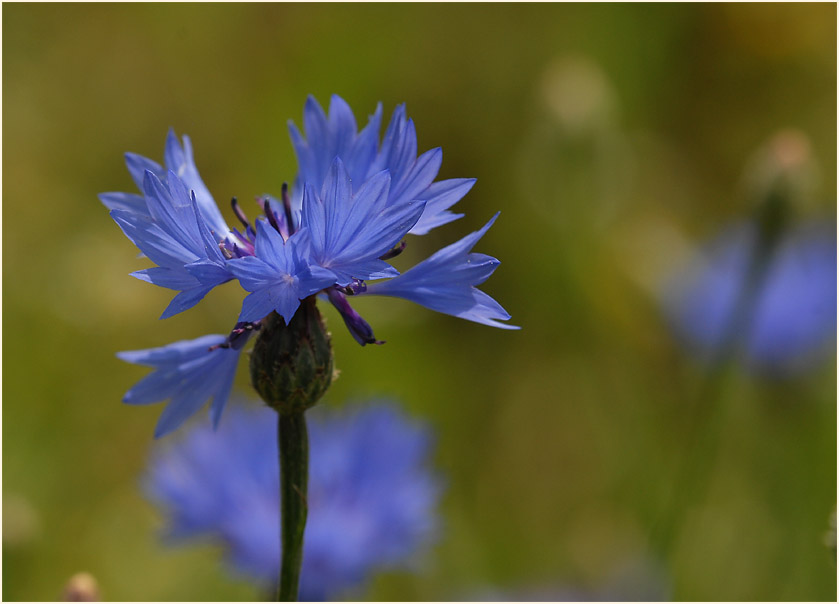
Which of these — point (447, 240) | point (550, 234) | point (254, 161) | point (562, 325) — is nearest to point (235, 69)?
point (254, 161)

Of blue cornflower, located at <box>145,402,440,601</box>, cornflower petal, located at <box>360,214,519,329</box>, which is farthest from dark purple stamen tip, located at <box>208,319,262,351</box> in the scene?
blue cornflower, located at <box>145,402,440,601</box>

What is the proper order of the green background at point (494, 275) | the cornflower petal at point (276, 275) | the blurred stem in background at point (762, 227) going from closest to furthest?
the cornflower petal at point (276, 275) < the blurred stem in background at point (762, 227) < the green background at point (494, 275)

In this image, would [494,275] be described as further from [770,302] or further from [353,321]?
[353,321]

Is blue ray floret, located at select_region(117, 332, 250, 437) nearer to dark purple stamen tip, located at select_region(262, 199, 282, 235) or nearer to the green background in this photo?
dark purple stamen tip, located at select_region(262, 199, 282, 235)

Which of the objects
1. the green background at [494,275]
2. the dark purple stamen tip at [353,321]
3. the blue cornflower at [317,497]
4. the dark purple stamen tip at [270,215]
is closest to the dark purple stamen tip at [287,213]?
the dark purple stamen tip at [270,215]

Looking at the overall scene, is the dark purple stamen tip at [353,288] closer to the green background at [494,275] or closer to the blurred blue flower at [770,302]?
the green background at [494,275]

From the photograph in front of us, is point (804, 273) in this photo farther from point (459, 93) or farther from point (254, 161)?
point (254, 161)
